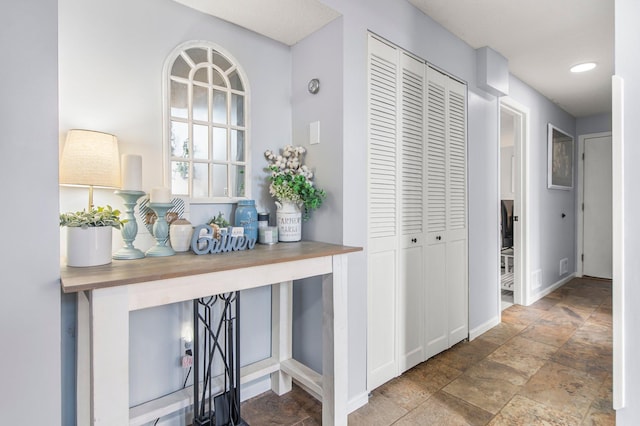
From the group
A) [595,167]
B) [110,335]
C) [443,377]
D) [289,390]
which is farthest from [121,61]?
[595,167]

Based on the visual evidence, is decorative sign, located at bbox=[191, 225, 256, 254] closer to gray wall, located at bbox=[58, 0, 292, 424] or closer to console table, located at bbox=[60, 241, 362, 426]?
console table, located at bbox=[60, 241, 362, 426]

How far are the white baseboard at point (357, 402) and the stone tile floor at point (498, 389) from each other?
3 cm

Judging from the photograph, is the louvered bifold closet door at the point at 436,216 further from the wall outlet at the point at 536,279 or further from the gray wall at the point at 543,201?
the wall outlet at the point at 536,279

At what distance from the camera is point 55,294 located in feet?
3.12

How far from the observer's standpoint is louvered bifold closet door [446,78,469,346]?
2.42m

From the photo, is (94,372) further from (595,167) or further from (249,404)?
(595,167)

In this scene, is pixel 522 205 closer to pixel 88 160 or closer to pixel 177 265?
pixel 177 265

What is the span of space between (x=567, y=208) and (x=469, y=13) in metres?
3.71

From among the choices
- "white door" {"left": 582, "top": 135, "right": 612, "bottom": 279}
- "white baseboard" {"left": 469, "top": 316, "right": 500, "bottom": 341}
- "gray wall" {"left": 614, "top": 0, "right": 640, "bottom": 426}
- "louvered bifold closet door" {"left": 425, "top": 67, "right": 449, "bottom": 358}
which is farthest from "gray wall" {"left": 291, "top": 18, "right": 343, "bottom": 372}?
"white door" {"left": 582, "top": 135, "right": 612, "bottom": 279}

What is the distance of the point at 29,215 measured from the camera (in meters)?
0.92

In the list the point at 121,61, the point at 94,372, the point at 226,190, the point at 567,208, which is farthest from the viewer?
the point at 567,208

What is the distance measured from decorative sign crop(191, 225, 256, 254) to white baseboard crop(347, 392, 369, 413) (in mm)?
998

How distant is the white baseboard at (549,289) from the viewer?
3.61m

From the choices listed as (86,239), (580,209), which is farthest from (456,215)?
(580,209)
